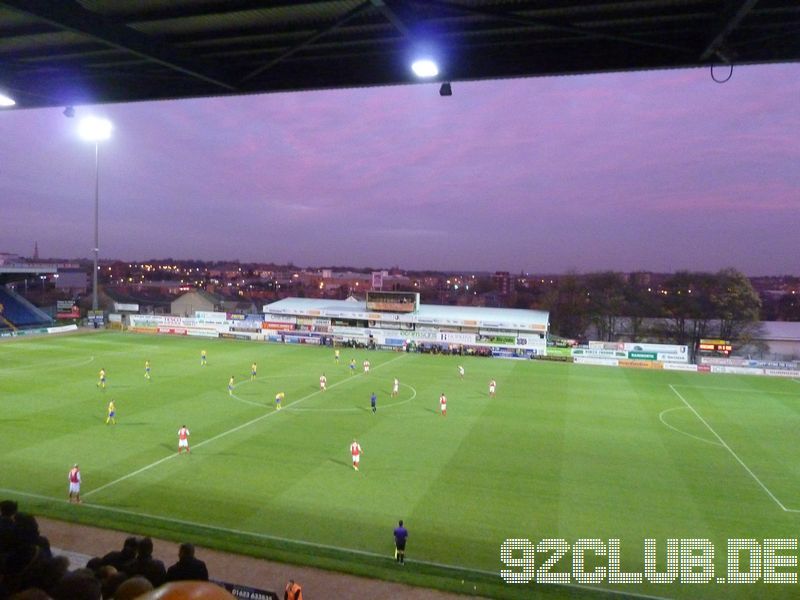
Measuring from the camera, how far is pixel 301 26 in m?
6.15

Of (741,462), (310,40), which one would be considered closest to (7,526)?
(310,40)

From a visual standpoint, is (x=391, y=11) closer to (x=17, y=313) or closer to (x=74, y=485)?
(x=74, y=485)

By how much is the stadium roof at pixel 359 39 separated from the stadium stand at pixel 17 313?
55520 mm

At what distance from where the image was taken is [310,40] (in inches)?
239

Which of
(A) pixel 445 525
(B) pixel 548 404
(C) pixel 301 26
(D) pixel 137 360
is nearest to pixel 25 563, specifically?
(C) pixel 301 26

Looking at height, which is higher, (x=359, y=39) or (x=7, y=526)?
(x=359, y=39)

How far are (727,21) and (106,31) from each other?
622cm

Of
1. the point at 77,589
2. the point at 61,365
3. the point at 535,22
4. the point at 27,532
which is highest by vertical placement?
the point at 535,22

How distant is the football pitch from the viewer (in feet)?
39.9

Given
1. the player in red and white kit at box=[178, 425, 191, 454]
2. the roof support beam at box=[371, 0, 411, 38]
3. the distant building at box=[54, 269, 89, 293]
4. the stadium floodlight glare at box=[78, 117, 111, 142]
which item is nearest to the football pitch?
the player in red and white kit at box=[178, 425, 191, 454]

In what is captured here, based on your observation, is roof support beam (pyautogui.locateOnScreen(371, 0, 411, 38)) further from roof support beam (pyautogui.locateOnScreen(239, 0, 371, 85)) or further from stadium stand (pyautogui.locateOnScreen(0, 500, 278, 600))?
stadium stand (pyautogui.locateOnScreen(0, 500, 278, 600))

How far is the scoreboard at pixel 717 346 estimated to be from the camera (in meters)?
→ 44.5

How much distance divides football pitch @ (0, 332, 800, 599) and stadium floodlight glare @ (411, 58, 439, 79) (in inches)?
318

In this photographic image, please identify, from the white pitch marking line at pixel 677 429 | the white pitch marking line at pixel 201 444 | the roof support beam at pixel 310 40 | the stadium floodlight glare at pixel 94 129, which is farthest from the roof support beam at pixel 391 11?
the stadium floodlight glare at pixel 94 129
